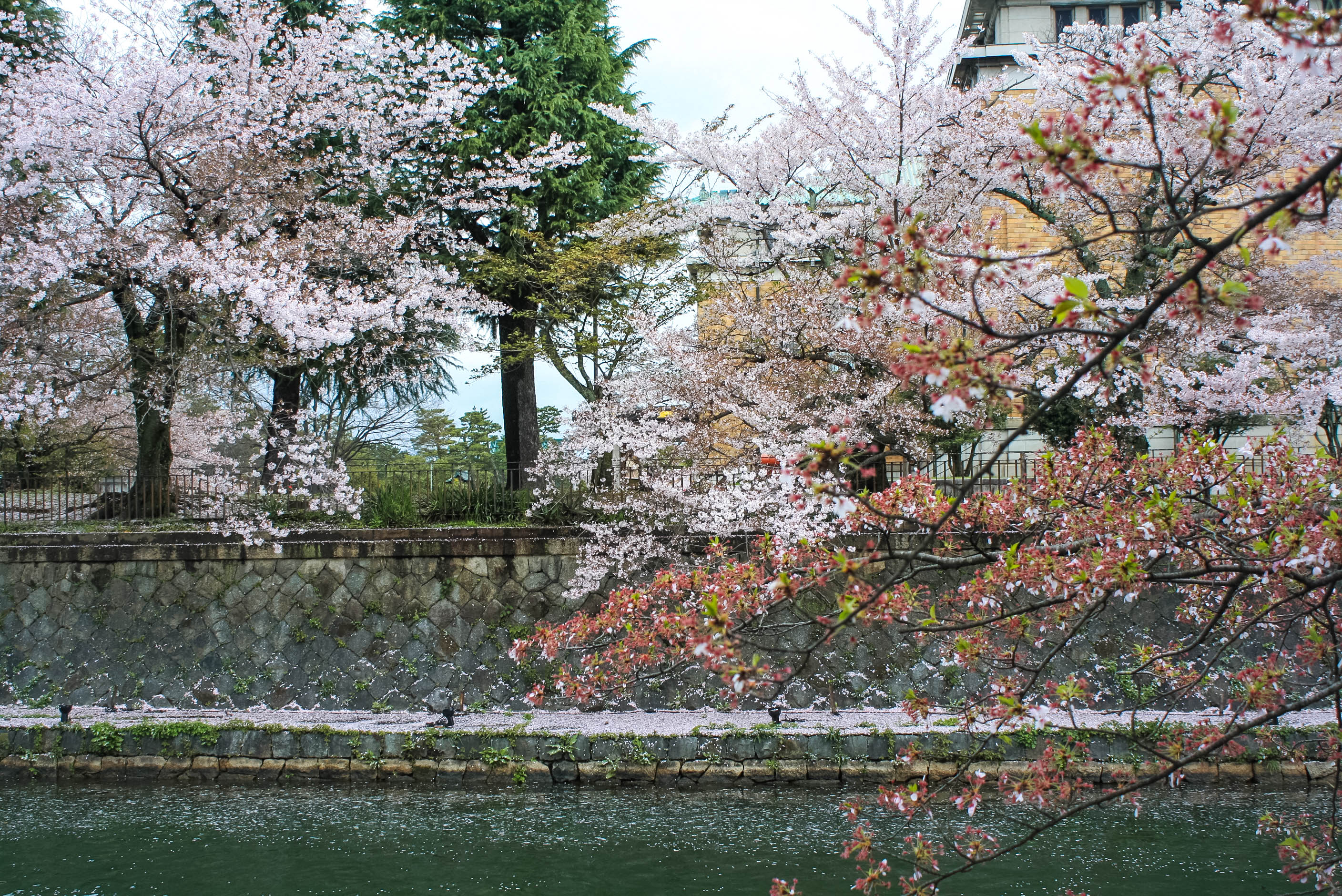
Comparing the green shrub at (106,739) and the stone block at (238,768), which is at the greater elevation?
the green shrub at (106,739)

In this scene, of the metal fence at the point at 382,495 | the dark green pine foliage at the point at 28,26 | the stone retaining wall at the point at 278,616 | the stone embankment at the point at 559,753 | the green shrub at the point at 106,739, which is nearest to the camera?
the stone embankment at the point at 559,753

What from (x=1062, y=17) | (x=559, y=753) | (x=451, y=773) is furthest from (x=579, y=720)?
Answer: (x=1062, y=17)

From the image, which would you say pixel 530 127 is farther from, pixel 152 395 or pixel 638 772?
pixel 638 772

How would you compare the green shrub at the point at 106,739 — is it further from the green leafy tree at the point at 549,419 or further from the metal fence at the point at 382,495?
the green leafy tree at the point at 549,419

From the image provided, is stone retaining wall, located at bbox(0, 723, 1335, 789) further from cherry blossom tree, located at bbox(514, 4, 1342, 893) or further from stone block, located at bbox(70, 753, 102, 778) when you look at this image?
cherry blossom tree, located at bbox(514, 4, 1342, 893)

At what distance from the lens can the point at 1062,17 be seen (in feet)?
71.8

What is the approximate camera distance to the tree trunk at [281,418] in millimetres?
12492

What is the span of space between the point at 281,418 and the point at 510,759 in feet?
23.4

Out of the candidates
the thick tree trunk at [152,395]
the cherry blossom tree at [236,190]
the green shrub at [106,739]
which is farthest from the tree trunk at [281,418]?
the green shrub at [106,739]

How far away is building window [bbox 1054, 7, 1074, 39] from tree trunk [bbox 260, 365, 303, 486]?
19.4m

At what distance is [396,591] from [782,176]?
7.55m

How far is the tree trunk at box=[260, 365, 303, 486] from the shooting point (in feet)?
41.0

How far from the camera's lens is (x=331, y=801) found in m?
8.76

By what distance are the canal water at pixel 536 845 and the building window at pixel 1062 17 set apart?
1935cm
